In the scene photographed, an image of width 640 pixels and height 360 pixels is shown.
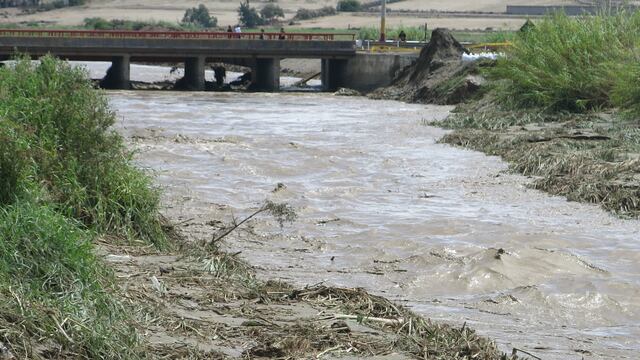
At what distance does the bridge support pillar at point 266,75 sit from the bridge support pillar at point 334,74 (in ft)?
9.41

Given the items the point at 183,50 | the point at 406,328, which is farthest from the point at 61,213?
the point at 183,50

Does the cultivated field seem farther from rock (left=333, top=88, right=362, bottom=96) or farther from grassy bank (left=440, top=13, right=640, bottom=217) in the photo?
grassy bank (left=440, top=13, right=640, bottom=217)

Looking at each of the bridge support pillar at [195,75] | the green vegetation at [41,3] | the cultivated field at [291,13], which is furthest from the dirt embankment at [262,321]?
the green vegetation at [41,3]

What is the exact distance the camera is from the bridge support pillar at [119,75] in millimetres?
52062

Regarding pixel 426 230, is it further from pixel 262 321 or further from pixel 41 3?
pixel 41 3

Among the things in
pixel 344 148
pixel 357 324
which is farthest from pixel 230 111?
pixel 357 324

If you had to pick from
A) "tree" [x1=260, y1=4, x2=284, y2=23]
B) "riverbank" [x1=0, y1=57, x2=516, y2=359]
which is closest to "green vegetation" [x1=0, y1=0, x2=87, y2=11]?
"tree" [x1=260, y1=4, x2=284, y2=23]

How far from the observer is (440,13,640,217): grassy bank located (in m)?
21.0

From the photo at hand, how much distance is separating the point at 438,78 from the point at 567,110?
1537 centimetres

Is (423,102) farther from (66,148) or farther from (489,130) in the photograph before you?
(66,148)

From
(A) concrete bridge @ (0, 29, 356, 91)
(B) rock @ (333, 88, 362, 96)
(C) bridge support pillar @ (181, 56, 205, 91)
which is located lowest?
(B) rock @ (333, 88, 362, 96)

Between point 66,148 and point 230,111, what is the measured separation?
88.1 feet

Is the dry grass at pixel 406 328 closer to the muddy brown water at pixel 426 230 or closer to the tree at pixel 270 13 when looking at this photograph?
the muddy brown water at pixel 426 230

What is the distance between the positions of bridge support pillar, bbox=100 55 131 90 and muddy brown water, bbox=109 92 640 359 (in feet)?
71.7
